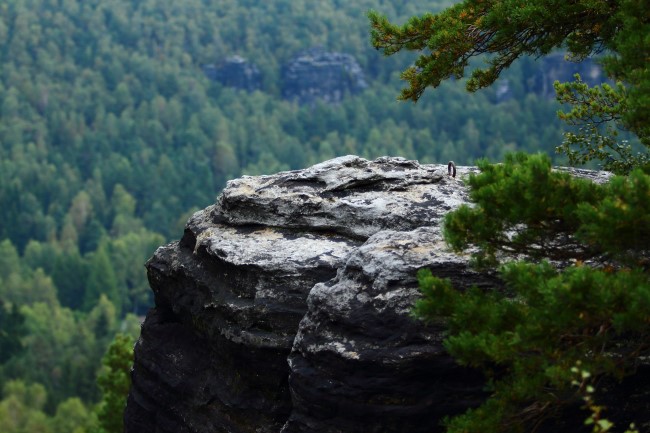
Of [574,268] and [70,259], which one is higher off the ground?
[574,268]

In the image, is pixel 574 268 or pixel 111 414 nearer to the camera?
pixel 574 268

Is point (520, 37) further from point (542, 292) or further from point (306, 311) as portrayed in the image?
point (542, 292)

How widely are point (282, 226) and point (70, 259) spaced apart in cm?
14441

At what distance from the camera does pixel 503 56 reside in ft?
53.6

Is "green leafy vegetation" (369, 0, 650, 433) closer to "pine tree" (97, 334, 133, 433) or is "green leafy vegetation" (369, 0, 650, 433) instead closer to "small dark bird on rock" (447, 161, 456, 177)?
"small dark bird on rock" (447, 161, 456, 177)

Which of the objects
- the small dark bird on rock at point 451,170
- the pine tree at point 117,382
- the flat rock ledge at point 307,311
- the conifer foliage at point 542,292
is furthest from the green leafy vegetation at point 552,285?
the pine tree at point 117,382

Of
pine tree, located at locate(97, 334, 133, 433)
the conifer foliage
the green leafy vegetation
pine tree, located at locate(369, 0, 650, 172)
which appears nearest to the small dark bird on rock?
pine tree, located at locate(369, 0, 650, 172)

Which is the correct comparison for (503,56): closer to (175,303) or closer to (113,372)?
(175,303)

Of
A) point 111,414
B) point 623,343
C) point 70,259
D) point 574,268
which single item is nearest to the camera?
point 574,268

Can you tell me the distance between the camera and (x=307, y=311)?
43.6 ft

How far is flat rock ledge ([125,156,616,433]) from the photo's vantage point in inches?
486

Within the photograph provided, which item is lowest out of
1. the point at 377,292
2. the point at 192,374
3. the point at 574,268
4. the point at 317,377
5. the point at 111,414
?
the point at 111,414

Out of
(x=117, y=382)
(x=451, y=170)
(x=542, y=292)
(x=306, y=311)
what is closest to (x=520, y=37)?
(x=451, y=170)

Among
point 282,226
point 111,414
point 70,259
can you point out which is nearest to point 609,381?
point 282,226
